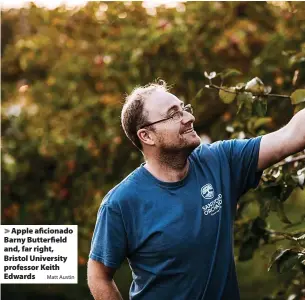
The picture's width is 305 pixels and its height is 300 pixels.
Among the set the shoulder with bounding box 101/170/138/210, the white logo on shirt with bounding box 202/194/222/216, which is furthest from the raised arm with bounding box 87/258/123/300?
the white logo on shirt with bounding box 202/194/222/216

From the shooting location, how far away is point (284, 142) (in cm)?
304

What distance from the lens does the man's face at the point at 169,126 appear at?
315 cm

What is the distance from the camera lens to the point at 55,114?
7.53m

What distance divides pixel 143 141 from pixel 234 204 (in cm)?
45

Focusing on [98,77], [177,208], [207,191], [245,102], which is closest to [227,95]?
[245,102]

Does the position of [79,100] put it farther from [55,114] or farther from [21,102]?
[21,102]

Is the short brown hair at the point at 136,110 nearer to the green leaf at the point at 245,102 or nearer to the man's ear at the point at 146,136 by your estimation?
the man's ear at the point at 146,136

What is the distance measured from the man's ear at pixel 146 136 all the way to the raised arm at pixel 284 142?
44cm

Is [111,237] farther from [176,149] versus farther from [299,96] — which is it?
[299,96]

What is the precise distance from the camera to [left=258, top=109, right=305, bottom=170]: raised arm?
2.99 meters

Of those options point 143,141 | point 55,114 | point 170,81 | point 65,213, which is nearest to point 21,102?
point 55,114
